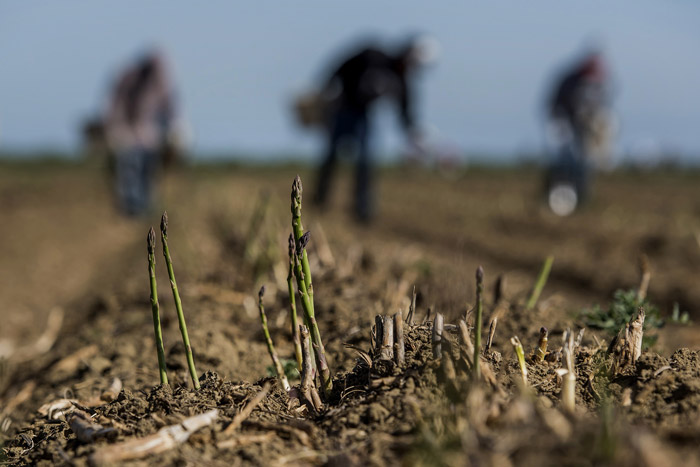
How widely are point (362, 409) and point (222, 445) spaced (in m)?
0.31

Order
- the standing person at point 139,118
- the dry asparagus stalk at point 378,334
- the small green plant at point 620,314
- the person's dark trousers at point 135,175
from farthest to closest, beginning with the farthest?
the person's dark trousers at point 135,175 → the standing person at point 139,118 → the small green plant at point 620,314 → the dry asparagus stalk at point 378,334

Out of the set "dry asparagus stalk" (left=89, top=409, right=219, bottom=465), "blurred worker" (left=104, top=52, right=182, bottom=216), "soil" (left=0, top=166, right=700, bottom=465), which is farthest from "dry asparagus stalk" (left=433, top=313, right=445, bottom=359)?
"blurred worker" (left=104, top=52, right=182, bottom=216)

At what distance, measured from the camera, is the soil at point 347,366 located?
4.66 ft

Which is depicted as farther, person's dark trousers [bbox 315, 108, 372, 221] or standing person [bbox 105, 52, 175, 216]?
standing person [bbox 105, 52, 175, 216]

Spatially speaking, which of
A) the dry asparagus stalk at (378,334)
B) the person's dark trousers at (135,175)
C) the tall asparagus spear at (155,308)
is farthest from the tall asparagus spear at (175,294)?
the person's dark trousers at (135,175)

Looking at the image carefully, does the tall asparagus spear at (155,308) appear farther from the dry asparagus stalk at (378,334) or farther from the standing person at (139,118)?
the standing person at (139,118)

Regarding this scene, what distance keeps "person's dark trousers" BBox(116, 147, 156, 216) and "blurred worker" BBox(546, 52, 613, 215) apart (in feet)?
17.7

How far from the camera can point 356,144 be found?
8.80 m

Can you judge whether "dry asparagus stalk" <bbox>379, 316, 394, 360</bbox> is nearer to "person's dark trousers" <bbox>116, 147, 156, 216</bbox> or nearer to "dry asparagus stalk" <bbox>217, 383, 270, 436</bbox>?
"dry asparagus stalk" <bbox>217, 383, 270, 436</bbox>

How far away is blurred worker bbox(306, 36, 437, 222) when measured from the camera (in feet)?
28.3

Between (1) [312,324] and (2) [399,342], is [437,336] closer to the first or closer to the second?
(2) [399,342]

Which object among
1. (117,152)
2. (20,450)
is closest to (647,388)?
(20,450)

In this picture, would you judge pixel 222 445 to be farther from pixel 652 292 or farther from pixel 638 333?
pixel 652 292

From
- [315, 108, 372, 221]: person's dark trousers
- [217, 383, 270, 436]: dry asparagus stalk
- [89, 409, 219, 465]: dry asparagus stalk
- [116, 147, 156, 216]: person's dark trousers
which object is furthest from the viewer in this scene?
[116, 147, 156, 216]: person's dark trousers
